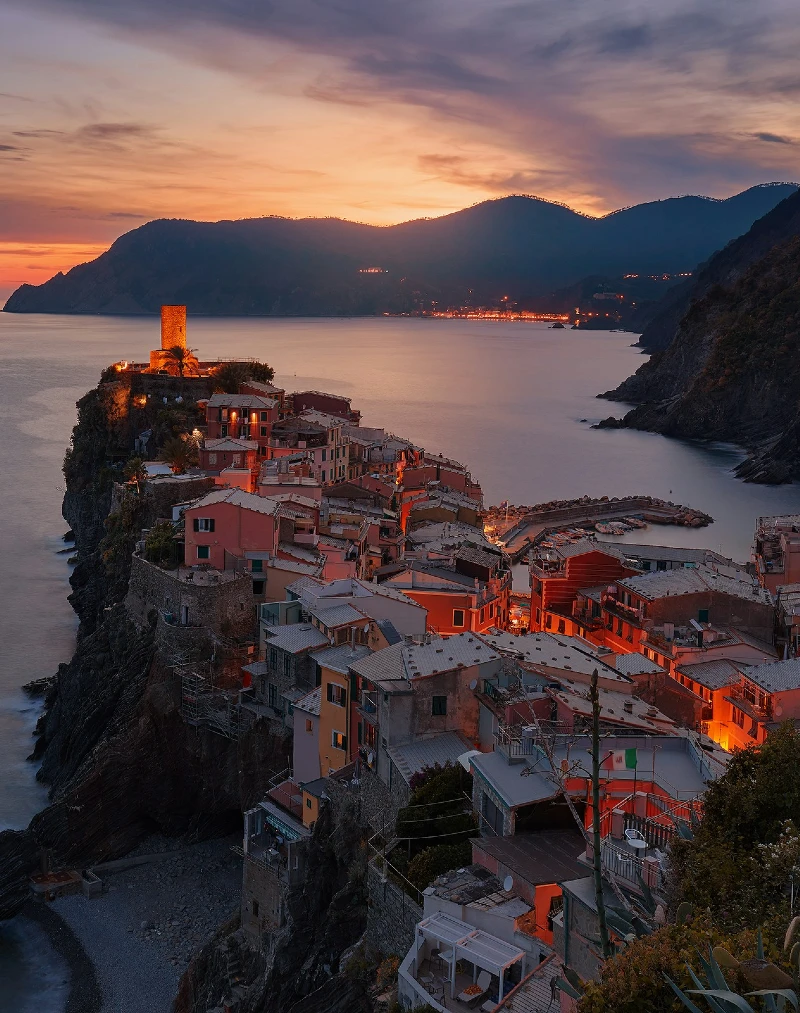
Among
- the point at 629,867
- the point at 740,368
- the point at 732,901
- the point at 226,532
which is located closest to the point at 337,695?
the point at 629,867

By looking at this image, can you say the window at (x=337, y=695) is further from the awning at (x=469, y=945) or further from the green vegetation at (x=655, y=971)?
the green vegetation at (x=655, y=971)

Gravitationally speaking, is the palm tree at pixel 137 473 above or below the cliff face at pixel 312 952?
above

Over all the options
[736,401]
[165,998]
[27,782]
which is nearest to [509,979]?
[165,998]

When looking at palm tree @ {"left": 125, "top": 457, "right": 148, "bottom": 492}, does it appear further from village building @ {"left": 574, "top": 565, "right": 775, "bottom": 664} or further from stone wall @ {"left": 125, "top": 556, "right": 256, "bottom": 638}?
village building @ {"left": 574, "top": 565, "right": 775, "bottom": 664}

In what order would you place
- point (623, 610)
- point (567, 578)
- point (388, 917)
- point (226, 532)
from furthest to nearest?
1. point (567, 578)
2. point (623, 610)
3. point (226, 532)
4. point (388, 917)

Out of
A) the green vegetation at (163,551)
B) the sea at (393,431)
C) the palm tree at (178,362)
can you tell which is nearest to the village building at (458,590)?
the green vegetation at (163,551)

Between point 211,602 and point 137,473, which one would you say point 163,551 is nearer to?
point 211,602

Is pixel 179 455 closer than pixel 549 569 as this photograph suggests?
No
